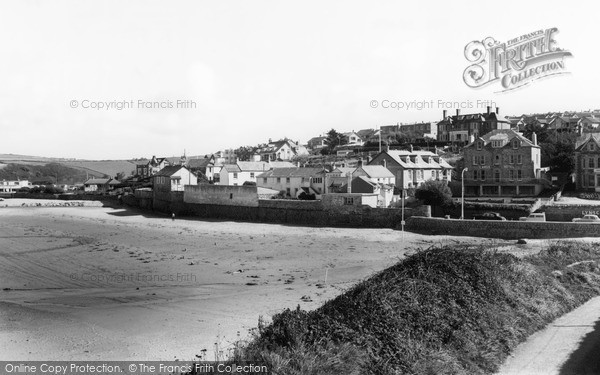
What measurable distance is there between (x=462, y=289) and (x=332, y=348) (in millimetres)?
5916

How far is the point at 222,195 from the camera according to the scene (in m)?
56.1

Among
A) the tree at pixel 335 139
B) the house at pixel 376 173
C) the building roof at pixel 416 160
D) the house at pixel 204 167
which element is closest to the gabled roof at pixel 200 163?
the house at pixel 204 167

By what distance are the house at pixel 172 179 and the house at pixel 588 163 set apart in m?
44.1

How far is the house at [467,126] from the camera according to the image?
255 ft

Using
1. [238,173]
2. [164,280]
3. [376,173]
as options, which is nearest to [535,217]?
[376,173]

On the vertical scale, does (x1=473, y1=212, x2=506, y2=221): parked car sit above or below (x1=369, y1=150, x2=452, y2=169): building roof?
below

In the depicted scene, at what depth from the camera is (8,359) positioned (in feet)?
50.3

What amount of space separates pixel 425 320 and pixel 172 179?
2164 inches

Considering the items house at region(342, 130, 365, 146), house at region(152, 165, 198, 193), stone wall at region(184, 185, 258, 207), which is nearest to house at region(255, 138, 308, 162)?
house at region(342, 130, 365, 146)

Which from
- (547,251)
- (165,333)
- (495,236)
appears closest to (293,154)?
(495,236)

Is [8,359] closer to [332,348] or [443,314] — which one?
[332,348]

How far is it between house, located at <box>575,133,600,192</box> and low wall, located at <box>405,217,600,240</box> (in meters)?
16.2

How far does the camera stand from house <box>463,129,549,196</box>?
165ft

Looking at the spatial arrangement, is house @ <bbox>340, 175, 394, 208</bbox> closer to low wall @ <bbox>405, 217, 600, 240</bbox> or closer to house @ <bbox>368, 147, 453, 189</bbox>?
house @ <bbox>368, 147, 453, 189</bbox>
